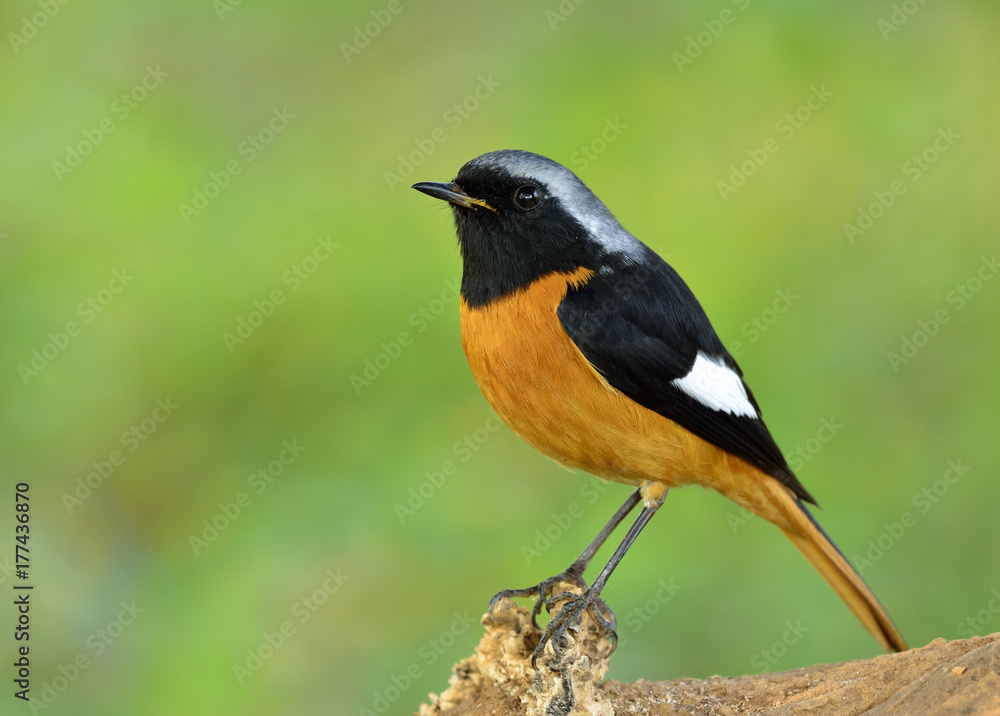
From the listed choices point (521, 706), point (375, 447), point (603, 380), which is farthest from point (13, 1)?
point (521, 706)

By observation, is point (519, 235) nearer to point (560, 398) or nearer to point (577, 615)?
point (560, 398)

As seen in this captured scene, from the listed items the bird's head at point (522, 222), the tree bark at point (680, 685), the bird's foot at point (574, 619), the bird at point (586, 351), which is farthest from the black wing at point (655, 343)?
the tree bark at point (680, 685)

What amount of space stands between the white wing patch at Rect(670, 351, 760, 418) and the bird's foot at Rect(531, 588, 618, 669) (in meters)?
1.03

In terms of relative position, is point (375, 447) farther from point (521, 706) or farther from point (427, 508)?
point (521, 706)

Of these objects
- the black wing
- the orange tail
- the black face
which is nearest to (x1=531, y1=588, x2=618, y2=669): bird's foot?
the black wing

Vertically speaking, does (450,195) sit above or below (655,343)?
below

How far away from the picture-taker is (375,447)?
7.50 m

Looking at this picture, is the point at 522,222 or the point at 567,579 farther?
the point at 567,579

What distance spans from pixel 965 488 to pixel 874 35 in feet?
14.3

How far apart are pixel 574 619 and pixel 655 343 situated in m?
1.27

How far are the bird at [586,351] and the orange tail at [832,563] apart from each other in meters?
0.18

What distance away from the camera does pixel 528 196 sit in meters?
4.51

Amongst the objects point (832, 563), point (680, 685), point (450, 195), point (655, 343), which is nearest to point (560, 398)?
point (655, 343)

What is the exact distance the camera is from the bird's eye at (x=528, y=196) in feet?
14.8
